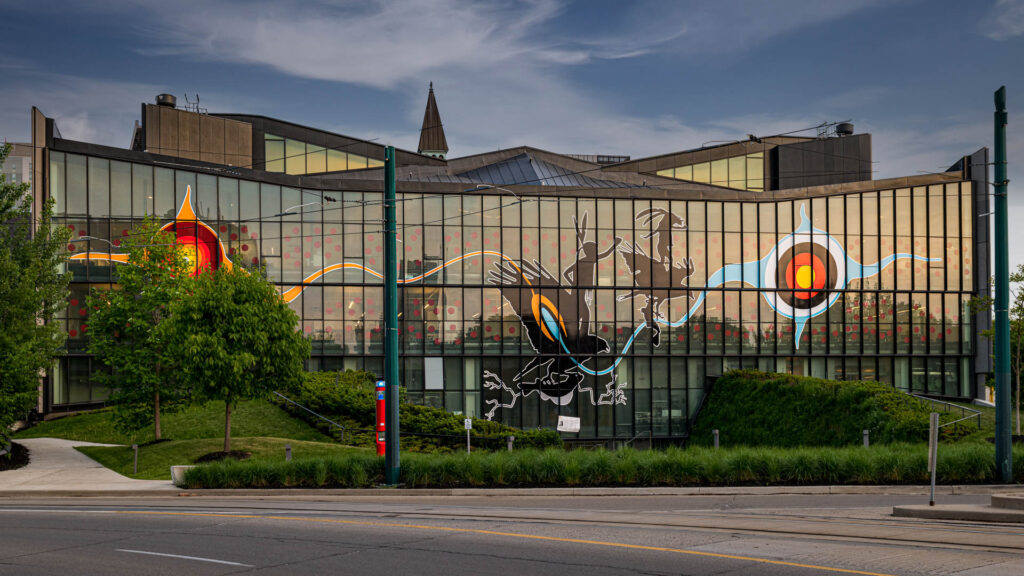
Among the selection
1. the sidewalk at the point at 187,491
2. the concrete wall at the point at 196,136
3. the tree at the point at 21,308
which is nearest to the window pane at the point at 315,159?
the concrete wall at the point at 196,136

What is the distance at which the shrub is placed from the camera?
28.6m

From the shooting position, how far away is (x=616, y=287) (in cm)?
4853

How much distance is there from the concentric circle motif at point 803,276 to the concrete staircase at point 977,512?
35.8 meters

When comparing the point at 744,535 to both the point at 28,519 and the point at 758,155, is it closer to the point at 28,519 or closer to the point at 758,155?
the point at 28,519

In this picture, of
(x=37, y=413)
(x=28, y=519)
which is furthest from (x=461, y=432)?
(x=37, y=413)

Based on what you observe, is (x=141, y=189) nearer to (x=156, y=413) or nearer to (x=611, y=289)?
(x=156, y=413)

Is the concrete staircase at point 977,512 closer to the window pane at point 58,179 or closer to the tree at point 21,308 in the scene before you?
the tree at point 21,308

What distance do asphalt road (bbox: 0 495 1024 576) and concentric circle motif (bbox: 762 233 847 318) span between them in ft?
108

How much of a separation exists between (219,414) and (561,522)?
90.2ft

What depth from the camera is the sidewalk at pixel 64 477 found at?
2346cm

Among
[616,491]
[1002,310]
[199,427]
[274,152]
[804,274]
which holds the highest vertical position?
[274,152]

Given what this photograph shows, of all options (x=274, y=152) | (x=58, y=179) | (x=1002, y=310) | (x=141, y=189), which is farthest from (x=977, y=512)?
(x=274, y=152)

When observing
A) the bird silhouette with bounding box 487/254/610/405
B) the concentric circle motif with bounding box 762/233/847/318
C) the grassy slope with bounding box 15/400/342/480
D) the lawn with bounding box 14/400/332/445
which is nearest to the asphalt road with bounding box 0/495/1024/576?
the grassy slope with bounding box 15/400/342/480

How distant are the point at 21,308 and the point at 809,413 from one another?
2839 centimetres
